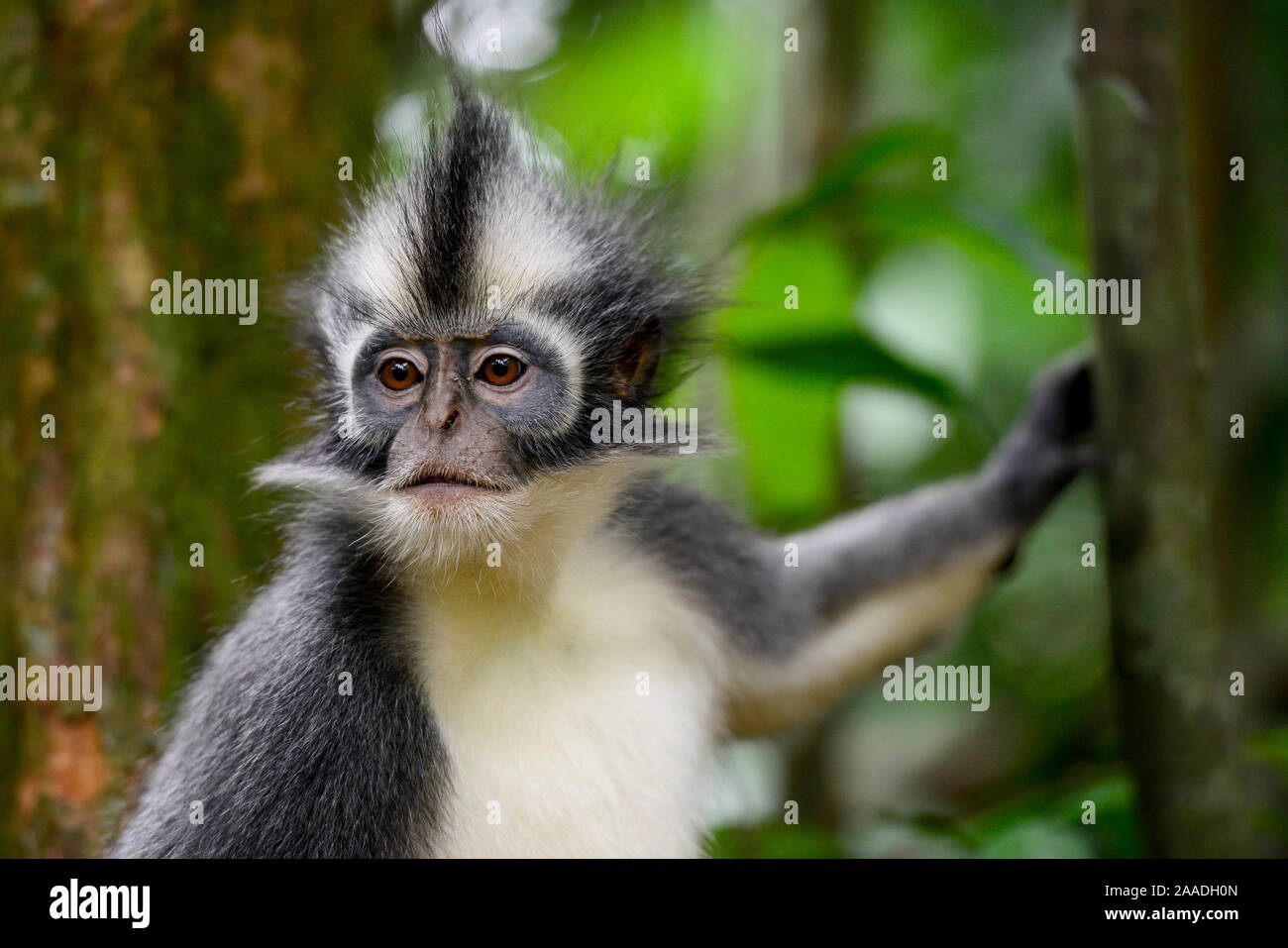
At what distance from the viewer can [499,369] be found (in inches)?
128

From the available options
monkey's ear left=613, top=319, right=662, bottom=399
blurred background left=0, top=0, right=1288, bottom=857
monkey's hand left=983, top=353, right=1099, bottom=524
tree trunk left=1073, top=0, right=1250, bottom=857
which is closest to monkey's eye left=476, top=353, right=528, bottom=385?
monkey's ear left=613, top=319, right=662, bottom=399

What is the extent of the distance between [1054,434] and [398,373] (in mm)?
2417

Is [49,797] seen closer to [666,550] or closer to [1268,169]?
[666,550]

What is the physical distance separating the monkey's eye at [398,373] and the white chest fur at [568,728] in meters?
0.69

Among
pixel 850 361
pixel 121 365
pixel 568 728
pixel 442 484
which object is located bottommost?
pixel 568 728

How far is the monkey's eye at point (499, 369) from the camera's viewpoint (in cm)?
323

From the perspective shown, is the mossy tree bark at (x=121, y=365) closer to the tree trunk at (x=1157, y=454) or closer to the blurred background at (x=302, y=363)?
the blurred background at (x=302, y=363)

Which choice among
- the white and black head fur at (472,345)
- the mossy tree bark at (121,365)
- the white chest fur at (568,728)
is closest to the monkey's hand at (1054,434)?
the white and black head fur at (472,345)

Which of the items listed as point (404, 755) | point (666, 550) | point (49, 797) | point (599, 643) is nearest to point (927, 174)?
point (666, 550)

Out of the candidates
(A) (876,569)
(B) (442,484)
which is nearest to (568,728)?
(B) (442,484)

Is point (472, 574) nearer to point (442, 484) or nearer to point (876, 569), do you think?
point (442, 484)

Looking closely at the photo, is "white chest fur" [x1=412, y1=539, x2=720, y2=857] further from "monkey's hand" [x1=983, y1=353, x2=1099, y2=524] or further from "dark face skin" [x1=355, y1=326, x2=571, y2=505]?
"monkey's hand" [x1=983, y1=353, x2=1099, y2=524]

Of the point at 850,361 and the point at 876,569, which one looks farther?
the point at 876,569
